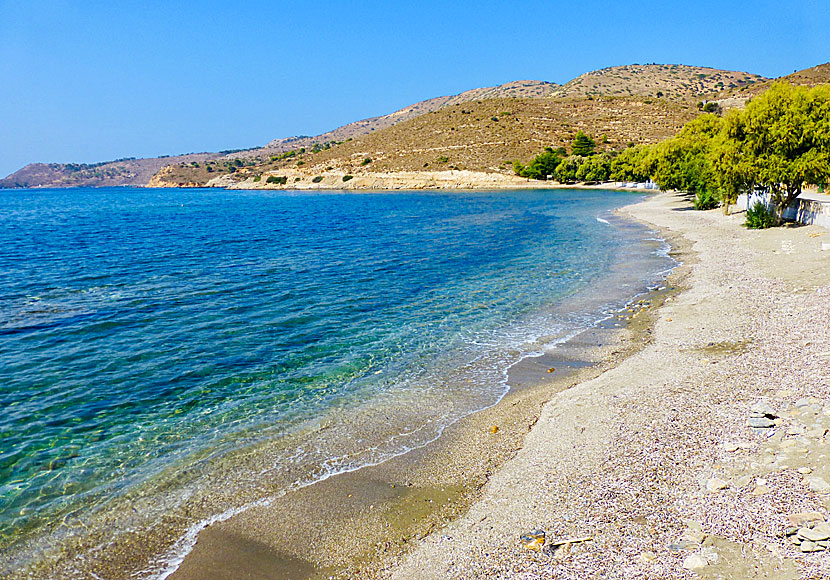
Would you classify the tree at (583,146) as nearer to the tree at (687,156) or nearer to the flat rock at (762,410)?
the tree at (687,156)

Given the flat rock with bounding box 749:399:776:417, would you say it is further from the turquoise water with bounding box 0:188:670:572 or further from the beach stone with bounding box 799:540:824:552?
the turquoise water with bounding box 0:188:670:572

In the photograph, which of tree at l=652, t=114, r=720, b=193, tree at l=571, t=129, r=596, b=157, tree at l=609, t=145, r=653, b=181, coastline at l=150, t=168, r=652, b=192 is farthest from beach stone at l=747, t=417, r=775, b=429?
tree at l=571, t=129, r=596, b=157

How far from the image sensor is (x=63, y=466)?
8.91 m

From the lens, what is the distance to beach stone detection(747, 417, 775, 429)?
25.8 ft

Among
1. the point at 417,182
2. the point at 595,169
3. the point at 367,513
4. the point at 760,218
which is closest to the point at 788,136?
the point at 760,218

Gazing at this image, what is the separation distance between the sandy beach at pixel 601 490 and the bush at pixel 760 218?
22.7 metres

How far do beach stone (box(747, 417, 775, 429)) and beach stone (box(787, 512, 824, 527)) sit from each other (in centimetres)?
246

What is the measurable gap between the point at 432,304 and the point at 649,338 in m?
7.90

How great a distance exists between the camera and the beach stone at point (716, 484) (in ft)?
21.3

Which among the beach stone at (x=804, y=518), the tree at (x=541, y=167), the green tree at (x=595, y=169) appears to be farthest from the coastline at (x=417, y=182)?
the beach stone at (x=804, y=518)

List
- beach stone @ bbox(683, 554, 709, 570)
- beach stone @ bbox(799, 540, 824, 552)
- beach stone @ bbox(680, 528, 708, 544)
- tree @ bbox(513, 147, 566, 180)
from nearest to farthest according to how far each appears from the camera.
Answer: beach stone @ bbox(799, 540, 824, 552) → beach stone @ bbox(683, 554, 709, 570) → beach stone @ bbox(680, 528, 708, 544) → tree @ bbox(513, 147, 566, 180)

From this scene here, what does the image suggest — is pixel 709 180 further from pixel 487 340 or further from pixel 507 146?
pixel 507 146

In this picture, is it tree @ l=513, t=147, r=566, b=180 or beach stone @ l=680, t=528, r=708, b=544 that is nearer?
beach stone @ l=680, t=528, r=708, b=544

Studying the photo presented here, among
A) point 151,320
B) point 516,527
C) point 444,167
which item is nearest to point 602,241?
point 151,320
